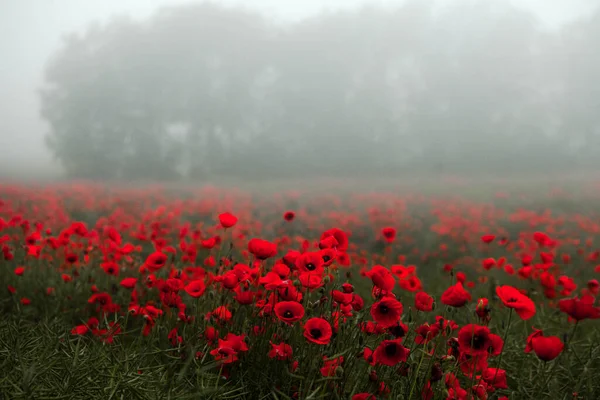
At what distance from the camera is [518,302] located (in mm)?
1495

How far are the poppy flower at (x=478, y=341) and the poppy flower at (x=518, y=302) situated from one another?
125 mm

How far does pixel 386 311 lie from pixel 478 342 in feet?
1.19

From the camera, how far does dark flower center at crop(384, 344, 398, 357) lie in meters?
1.58

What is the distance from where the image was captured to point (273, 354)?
5.63ft

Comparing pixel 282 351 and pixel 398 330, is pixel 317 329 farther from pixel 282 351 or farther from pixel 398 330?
pixel 398 330

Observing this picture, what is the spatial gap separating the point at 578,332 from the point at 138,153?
22273 mm

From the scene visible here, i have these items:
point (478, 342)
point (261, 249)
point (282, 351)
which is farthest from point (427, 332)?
point (261, 249)

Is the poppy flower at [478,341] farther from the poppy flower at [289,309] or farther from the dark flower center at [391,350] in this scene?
the poppy flower at [289,309]

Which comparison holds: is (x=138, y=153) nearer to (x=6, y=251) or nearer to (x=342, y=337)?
(x=6, y=251)

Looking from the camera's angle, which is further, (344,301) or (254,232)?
(254,232)

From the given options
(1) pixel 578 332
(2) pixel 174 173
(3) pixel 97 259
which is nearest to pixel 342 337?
(1) pixel 578 332

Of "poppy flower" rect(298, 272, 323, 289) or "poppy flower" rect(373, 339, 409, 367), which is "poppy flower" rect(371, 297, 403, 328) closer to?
"poppy flower" rect(373, 339, 409, 367)

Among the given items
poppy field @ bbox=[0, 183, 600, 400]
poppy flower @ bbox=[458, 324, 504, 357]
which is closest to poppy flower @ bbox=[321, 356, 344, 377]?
poppy field @ bbox=[0, 183, 600, 400]

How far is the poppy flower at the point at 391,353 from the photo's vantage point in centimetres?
155
